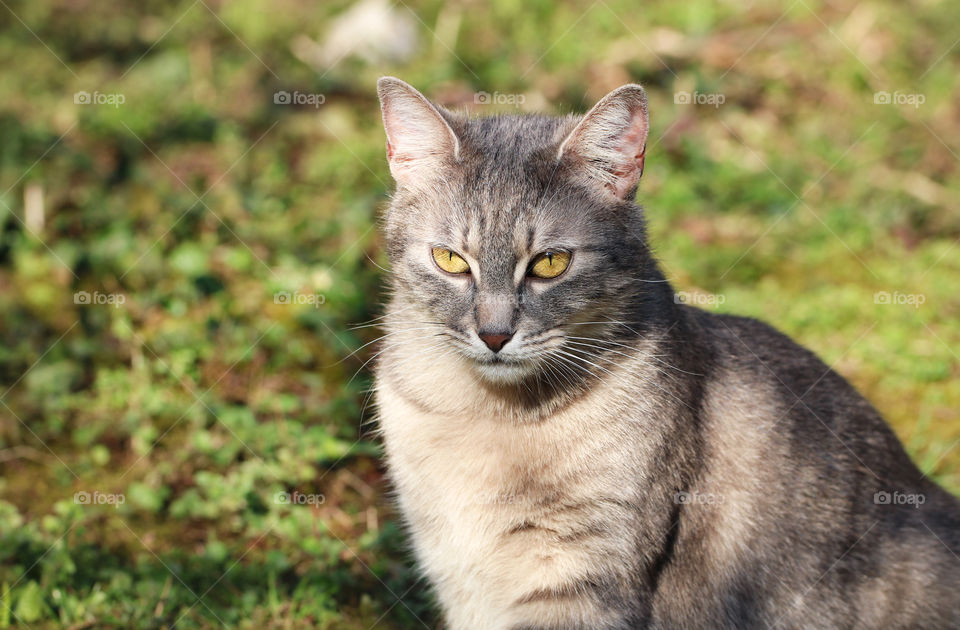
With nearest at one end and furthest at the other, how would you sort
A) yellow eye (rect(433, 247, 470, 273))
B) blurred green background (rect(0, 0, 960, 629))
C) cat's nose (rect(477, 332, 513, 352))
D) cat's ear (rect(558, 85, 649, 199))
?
cat's nose (rect(477, 332, 513, 352)) < cat's ear (rect(558, 85, 649, 199)) < yellow eye (rect(433, 247, 470, 273)) < blurred green background (rect(0, 0, 960, 629))

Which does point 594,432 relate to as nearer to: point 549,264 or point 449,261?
point 549,264

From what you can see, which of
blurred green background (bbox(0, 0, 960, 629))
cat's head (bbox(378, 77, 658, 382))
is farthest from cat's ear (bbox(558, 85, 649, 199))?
blurred green background (bbox(0, 0, 960, 629))

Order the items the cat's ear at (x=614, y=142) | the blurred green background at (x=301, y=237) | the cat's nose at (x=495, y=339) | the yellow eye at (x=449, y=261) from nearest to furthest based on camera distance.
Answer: the cat's nose at (x=495, y=339) < the cat's ear at (x=614, y=142) < the yellow eye at (x=449, y=261) < the blurred green background at (x=301, y=237)

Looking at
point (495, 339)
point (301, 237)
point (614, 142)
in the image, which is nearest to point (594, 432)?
point (495, 339)

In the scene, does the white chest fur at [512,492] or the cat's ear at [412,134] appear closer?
the white chest fur at [512,492]

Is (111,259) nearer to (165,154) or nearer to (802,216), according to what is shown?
(165,154)

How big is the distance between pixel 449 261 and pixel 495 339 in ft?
1.29

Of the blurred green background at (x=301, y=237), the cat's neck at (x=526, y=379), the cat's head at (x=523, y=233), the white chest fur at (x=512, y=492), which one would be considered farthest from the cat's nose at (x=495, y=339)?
the blurred green background at (x=301, y=237)

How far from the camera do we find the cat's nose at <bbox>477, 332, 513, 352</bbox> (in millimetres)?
3084

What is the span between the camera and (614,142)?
3.28 metres

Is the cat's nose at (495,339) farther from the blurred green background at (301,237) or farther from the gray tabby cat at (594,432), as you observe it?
the blurred green background at (301,237)

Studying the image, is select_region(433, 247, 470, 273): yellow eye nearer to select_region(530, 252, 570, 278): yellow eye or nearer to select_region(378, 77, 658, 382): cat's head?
select_region(378, 77, 658, 382): cat's head

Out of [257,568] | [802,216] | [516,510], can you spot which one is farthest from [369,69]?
[516,510]

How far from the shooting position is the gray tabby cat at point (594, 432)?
3.21 m
